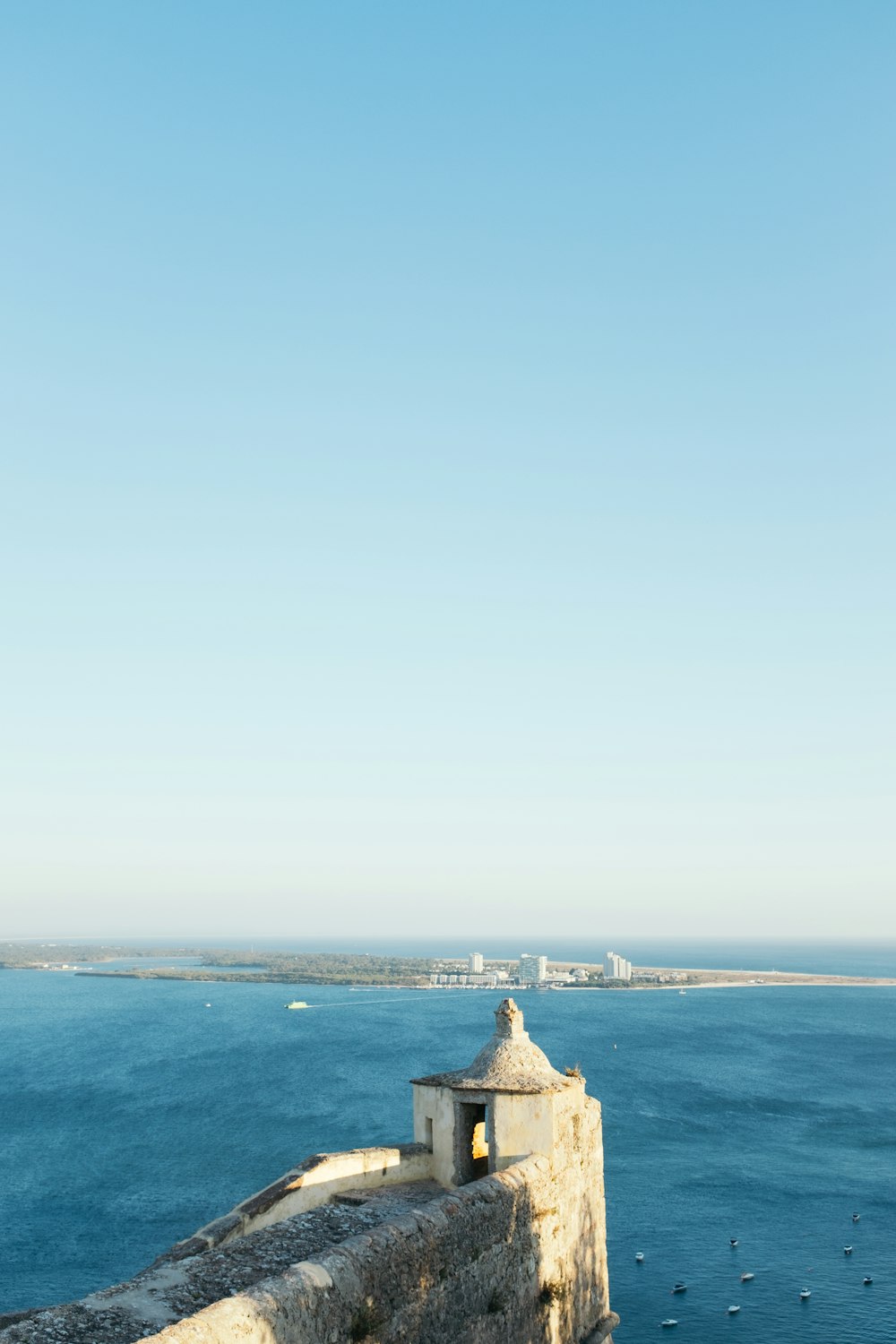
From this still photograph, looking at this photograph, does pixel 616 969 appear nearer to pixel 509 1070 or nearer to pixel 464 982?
pixel 464 982

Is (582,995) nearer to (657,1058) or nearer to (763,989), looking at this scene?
A: (763,989)

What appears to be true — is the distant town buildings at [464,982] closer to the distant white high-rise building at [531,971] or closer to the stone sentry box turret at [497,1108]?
the distant white high-rise building at [531,971]

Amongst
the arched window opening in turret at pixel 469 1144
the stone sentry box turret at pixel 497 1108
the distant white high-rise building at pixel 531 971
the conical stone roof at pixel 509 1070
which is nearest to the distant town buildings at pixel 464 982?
the distant white high-rise building at pixel 531 971

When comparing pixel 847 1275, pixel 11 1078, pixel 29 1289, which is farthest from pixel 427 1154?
pixel 11 1078

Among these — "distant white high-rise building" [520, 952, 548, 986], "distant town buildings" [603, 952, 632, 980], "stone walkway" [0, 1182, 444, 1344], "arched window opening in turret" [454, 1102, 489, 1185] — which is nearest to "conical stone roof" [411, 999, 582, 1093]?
"arched window opening in turret" [454, 1102, 489, 1185]

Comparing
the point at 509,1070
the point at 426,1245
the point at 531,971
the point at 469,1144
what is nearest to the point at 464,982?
the point at 531,971

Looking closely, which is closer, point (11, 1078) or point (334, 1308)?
point (334, 1308)
